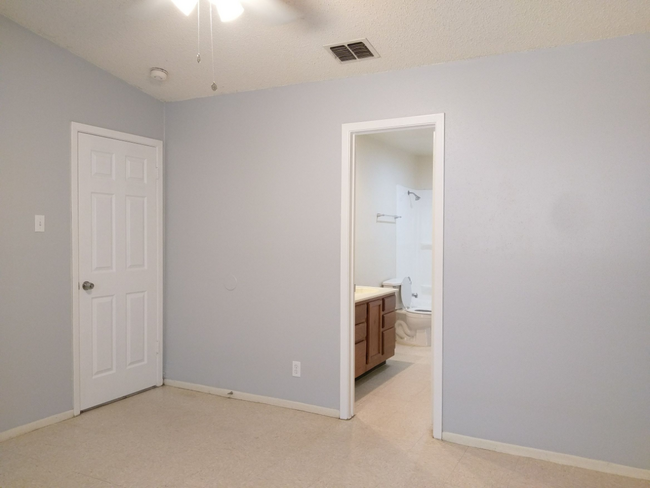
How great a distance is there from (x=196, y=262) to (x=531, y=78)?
2.80m

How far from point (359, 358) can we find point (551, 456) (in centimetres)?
166

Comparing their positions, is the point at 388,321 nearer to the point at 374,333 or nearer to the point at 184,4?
the point at 374,333

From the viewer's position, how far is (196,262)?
405 cm

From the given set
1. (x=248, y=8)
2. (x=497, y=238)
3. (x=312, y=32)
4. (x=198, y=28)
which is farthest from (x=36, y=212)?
(x=497, y=238)

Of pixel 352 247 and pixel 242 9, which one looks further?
pixel 352 247

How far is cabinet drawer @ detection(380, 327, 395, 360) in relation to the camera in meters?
4.60

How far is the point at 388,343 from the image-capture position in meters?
Result: 4.69

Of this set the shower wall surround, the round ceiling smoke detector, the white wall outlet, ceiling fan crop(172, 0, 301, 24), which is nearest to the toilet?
the shower wall surround

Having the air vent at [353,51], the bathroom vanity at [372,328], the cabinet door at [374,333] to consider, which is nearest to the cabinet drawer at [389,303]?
the bathroom vanity at [372,328]

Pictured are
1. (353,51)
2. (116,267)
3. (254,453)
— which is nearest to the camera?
(254,453)

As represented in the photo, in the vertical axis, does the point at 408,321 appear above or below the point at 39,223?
below

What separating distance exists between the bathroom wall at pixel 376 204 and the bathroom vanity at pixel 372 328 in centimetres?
53

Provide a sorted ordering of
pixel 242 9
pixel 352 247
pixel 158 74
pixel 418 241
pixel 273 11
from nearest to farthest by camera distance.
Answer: pixel 242 9 < pixel 273 11 < pixel 352 247 < pixel 158 74 < pixel 418 241

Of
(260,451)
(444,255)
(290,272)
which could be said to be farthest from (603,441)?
(290,272)
